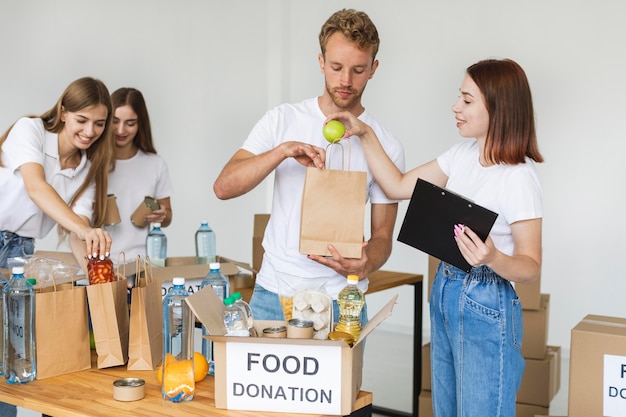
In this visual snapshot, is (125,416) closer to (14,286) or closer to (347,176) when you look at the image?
(14,286)

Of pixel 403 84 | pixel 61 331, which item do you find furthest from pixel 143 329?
pixel 403 84

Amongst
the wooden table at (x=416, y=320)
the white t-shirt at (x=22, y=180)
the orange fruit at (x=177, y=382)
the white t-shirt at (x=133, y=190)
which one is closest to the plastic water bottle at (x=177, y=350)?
the orange fruit at (x=177, y=382)

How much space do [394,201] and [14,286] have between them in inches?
42.3

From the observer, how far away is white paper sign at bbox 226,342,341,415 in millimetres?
1415

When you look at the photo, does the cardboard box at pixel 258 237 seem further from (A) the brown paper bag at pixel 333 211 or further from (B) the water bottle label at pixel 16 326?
(B) the water bottle label at pixel 16 326

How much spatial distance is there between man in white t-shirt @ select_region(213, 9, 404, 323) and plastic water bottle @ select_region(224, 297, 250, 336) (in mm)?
333

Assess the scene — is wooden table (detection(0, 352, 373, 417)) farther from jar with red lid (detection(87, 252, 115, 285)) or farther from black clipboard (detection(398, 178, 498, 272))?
black clipboard (detection(398, 178, 498, 272))

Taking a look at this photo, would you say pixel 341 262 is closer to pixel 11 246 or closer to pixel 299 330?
pixel 299 330

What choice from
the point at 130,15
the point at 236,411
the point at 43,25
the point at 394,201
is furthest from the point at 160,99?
the point at 236,411

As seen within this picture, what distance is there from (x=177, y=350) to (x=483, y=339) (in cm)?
82

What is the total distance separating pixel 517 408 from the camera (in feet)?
10.2

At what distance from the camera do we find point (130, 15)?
4.49 m

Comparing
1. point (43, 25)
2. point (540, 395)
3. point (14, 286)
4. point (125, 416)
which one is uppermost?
point (43, 25)

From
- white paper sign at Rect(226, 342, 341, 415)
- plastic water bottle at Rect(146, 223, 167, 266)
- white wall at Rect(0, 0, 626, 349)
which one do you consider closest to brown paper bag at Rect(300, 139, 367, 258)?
white paper sign at Rect(226, 342, 341, 415)
